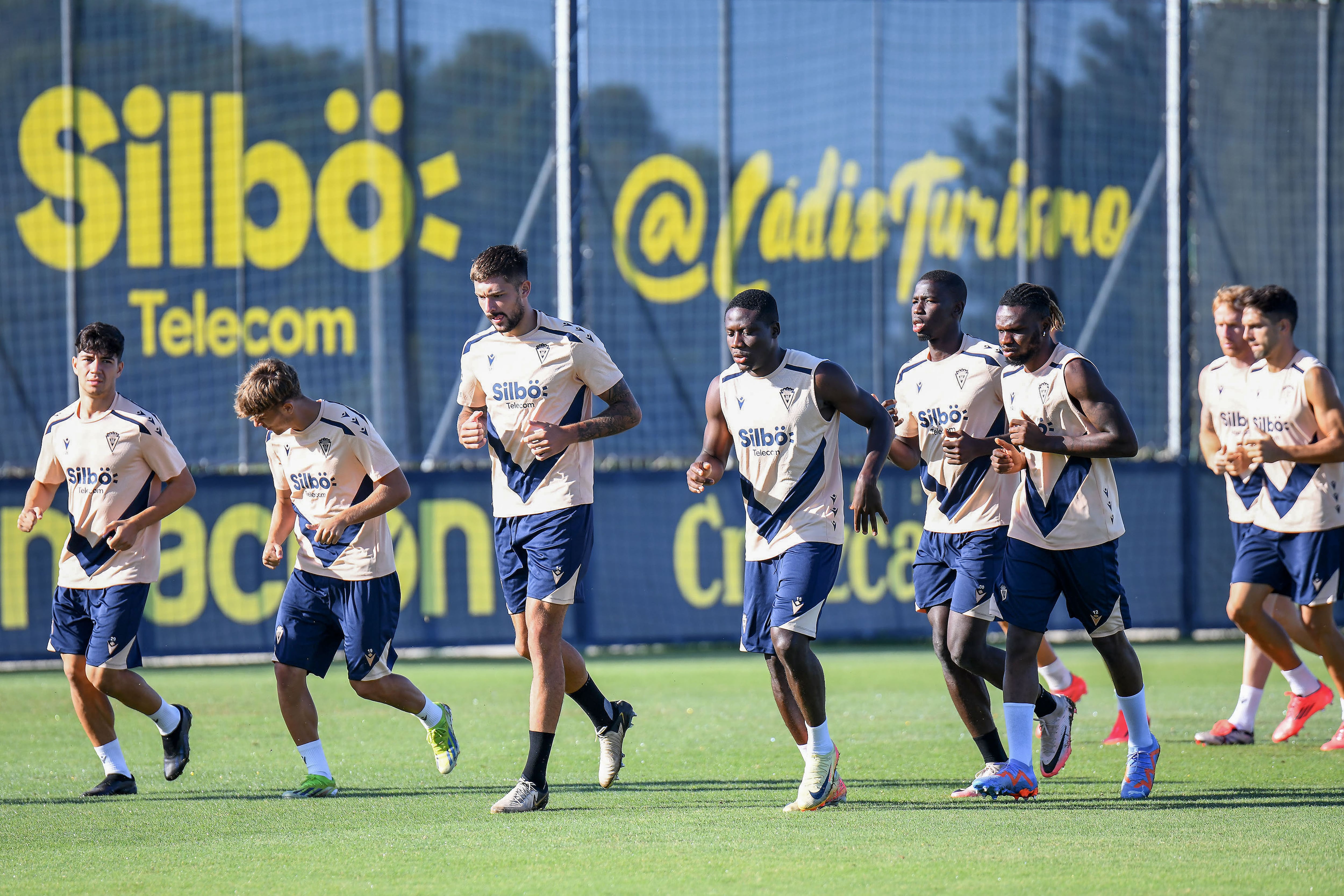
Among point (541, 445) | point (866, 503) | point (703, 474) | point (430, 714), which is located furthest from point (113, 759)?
point (866, 503)

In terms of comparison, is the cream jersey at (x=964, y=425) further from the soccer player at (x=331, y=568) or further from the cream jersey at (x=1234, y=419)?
the soccer player at (x=331, y=568)

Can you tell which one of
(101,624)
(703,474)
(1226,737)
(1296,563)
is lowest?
(1226,737)

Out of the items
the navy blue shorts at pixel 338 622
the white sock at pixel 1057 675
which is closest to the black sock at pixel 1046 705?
the white sock at pixel 1057 675

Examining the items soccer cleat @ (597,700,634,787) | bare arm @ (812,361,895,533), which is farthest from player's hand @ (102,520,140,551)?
bare arm @ (812,361,895,533)

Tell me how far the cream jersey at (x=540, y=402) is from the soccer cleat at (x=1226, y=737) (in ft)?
13.1

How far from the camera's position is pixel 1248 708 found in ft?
28.6

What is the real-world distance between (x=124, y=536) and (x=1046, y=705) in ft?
15.0

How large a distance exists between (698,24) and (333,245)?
4.22 metres

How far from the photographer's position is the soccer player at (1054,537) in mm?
6703

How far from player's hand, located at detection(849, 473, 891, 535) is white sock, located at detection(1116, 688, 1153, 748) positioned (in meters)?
1.47

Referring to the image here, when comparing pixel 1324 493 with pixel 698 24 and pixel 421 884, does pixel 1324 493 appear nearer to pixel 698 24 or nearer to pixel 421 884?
pixel 421 884

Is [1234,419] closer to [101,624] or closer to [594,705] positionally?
[594,705]

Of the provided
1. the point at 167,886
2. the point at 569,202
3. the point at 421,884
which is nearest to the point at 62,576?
the point at 167,886

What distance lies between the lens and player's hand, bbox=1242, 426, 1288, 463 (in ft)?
26.0
